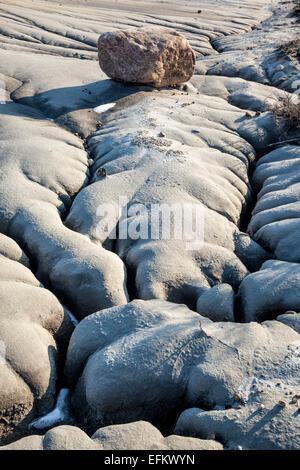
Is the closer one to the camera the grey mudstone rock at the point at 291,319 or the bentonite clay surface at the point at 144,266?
the bentonite clay surface at the point at 144,266

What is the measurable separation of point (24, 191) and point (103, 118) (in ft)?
7.41

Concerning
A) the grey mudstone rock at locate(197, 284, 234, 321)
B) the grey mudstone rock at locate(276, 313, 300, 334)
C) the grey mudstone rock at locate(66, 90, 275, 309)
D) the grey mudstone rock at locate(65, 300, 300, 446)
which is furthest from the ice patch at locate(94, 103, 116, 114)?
the grey mudstone rock at locate(276, 313, 300, 334)

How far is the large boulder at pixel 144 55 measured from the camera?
20.4 feet

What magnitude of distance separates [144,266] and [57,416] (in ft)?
4.14

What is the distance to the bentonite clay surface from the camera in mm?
2447

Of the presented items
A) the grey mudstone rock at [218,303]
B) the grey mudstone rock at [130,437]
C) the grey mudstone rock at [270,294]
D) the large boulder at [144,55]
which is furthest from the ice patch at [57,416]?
the large boulder at [144,55]

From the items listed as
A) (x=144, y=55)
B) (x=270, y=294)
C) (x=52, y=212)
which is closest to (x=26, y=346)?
(x=52, y=212)

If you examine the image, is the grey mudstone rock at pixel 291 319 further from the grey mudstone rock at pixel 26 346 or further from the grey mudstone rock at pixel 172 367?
the grey mudstone rock at pixel 26 346

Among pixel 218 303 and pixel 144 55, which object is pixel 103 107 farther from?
pixel 218 303

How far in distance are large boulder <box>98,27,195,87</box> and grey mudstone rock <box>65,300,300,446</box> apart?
15.0ft

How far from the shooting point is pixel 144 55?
20.4 ft

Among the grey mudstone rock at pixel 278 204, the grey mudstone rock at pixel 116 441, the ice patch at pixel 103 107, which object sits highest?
the ice patch at pixel 103 107

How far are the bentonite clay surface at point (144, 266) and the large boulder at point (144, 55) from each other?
0.10 ft
